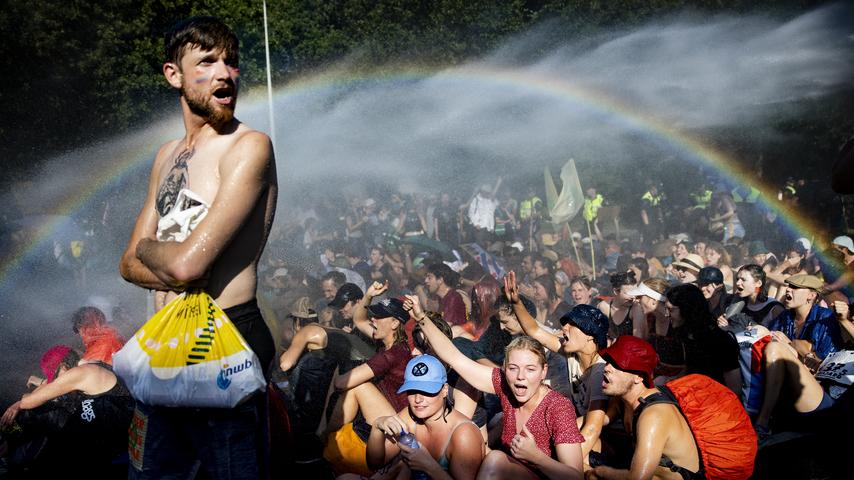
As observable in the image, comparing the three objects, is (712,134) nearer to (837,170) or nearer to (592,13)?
(592,13)

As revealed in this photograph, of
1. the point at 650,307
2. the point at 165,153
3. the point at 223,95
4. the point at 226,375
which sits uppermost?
the point at 223,95

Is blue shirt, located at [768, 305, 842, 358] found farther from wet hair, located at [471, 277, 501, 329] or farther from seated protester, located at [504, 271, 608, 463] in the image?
wet hair, located at [471, 277, 501, 329]

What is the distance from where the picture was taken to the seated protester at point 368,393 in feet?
19.0

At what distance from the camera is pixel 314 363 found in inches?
269

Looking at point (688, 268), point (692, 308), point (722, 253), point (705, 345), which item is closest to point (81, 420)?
point (705, 345)

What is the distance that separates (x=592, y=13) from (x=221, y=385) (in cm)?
2313

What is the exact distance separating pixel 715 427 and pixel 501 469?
141cm

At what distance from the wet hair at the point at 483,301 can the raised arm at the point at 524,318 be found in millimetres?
1399

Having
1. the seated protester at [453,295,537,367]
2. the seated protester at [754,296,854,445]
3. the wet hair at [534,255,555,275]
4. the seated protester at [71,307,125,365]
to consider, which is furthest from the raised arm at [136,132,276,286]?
the wet hair at [534,255,555,275]

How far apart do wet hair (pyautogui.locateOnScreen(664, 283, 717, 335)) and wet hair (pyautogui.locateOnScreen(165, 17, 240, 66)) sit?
5181 mm

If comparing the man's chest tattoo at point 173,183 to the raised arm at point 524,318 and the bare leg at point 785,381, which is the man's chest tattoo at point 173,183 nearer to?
the raised arm at point 524,318

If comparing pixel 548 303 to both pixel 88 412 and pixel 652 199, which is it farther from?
A: pixel 652 199

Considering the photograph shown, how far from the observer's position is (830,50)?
82.7 feet

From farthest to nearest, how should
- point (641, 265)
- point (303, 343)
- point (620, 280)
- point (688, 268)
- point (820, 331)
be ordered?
point (641, 265)
point (688, 268)
point (620, 280)
point (820, 331)
point (303, 343)
